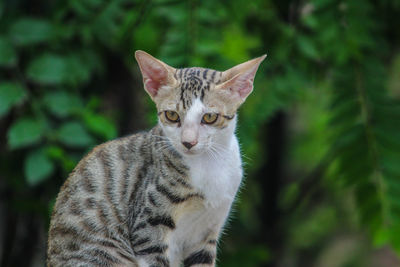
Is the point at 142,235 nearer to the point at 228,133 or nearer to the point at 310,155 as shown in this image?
the point at 228,133

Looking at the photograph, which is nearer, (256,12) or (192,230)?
(192,230)

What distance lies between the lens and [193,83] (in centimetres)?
353

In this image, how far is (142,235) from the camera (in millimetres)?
3559

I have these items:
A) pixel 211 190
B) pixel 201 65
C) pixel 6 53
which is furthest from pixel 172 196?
pixel 6 53

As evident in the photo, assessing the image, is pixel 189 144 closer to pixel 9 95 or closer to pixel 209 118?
pixel 209 118

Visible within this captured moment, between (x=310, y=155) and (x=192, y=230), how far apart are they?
396 centimetres

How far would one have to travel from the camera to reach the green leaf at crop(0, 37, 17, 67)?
5172mm

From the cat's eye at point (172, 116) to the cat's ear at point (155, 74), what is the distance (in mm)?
161

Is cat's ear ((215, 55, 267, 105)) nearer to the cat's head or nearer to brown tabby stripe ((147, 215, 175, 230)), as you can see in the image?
the cat's head

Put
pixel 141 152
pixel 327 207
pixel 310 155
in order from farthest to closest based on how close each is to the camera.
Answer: pixel 327 207, pixel 310 155, pixel 141 152

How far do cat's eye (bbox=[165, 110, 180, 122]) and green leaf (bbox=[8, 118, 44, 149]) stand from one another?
75.3 inches

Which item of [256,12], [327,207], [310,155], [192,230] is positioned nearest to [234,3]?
[256,12]

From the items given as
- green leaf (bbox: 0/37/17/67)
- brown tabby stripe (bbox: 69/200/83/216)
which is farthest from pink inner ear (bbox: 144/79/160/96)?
green leaf (bbox: 0/37/17/67)

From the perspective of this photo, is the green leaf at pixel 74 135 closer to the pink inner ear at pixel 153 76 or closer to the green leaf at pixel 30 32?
the green leaf at pixel 30 32
